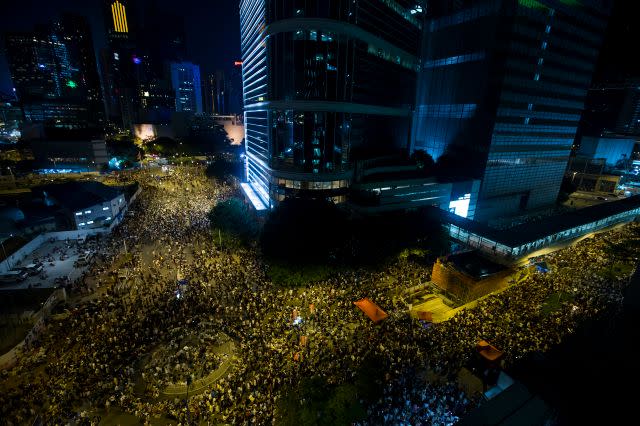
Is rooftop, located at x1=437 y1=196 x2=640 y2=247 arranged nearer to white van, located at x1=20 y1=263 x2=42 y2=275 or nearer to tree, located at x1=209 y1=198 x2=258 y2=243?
tree, located at x1=209 y1=198 x2=258 y2=243

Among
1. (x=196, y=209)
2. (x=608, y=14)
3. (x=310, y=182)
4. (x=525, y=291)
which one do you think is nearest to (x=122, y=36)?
(x=196, y=209)

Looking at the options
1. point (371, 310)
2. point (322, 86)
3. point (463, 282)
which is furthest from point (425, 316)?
point (322, 86)

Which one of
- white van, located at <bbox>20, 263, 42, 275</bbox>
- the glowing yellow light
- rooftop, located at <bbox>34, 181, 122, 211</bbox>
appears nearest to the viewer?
white van, located at <bbox>20, 263, 42, 275</bbox>

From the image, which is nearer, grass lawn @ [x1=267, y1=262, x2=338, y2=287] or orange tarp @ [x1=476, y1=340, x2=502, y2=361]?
orange tarp @ [x1=476, y1=340, x2=502, y2=361]

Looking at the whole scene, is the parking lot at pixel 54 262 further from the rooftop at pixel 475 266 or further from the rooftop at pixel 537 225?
the rooftop at pixel 537 225

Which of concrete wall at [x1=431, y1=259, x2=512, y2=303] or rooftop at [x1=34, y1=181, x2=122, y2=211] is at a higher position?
rooftop at [x1=34, y1=181, x2=122, y2=211]

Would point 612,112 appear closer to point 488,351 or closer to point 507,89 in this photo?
point 507,89

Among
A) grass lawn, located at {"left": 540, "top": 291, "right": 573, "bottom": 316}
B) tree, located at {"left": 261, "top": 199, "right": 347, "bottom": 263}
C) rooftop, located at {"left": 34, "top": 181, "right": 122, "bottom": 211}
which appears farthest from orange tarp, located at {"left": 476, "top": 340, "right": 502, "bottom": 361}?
rooftop, located at {"left": 34, "top": 181, "right": 122, "bottom": 211}

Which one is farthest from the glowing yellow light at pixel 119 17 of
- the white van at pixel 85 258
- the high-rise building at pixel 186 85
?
the white van at pixel 85 258
